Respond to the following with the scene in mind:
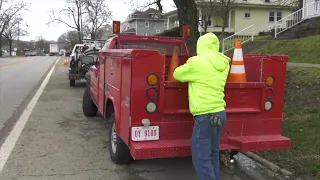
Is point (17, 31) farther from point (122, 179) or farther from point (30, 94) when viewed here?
point (122, 179)

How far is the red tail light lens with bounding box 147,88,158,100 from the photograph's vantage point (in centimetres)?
434

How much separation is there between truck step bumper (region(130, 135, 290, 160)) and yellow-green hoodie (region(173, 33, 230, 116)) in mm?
617

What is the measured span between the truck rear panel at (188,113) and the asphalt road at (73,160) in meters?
0.77

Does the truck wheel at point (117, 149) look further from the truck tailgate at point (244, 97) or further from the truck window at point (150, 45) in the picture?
the truck window at point (150, 45)

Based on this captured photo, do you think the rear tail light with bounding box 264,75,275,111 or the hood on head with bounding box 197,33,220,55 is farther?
the rear tail light with bounding box 264,75,275,111

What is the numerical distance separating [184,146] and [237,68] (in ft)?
3.98

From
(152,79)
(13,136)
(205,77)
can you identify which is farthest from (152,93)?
(13,136)

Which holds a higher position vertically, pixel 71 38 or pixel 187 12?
pixel 71 38

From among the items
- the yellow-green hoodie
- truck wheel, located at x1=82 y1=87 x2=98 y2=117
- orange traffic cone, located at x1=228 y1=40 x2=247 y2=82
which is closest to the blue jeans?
Answer: the yellow-green hoodie

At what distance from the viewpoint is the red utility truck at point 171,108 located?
4.33m

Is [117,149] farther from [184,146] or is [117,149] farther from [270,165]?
[270,165]

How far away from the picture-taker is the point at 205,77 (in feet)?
13.1

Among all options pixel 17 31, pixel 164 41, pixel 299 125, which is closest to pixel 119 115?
pixel 164 41

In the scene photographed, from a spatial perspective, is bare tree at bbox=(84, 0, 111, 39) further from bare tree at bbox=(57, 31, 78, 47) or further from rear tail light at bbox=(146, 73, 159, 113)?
rear tail light at bbox=(146, 73, 159, 113)
